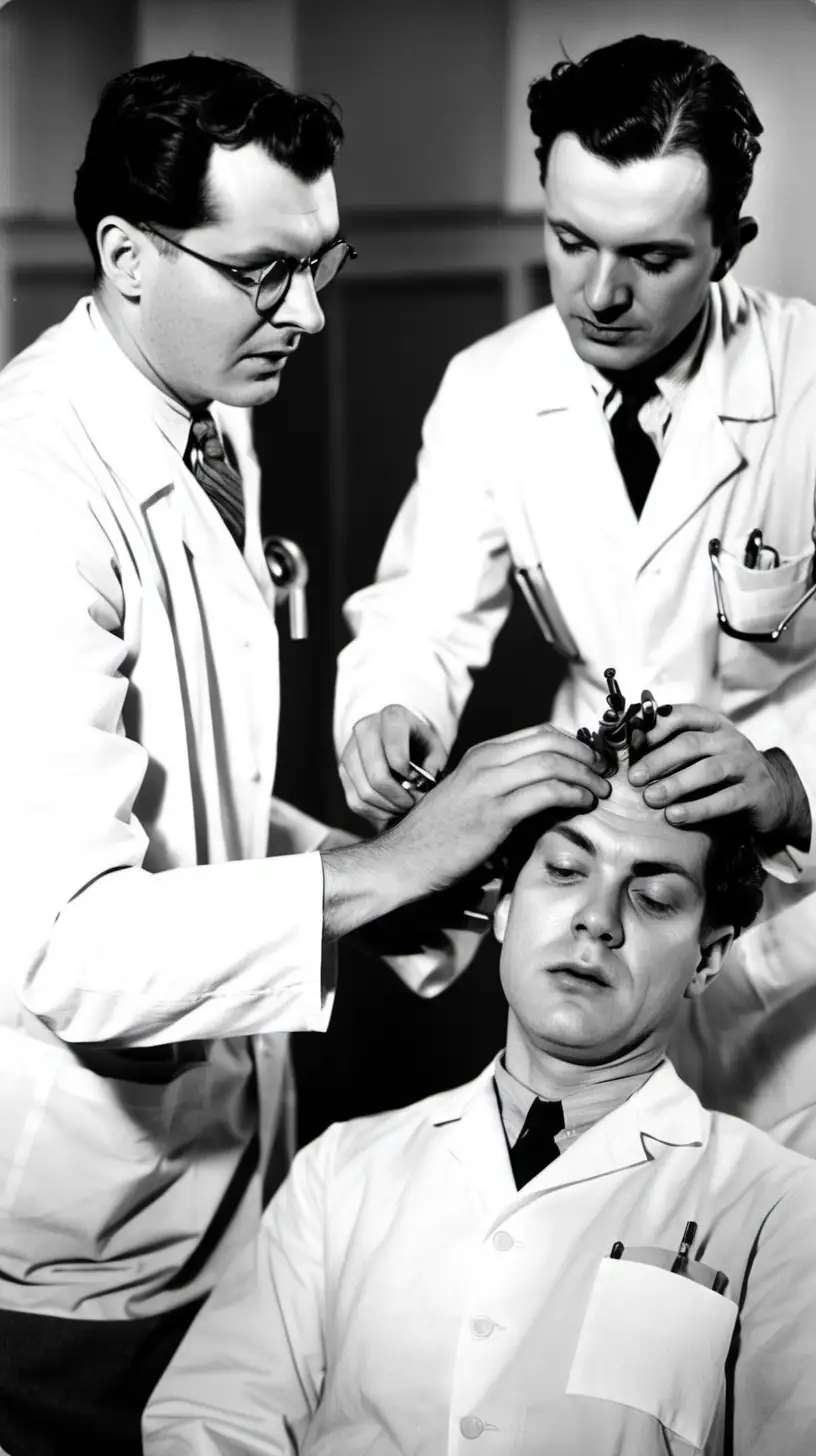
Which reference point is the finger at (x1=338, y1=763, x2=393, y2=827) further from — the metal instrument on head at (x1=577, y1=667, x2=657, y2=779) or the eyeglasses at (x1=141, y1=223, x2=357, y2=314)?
the eyeglasses at (x1=141, y1=223, x2=357, y2=314)

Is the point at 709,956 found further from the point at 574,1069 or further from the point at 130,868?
the point at 130,868

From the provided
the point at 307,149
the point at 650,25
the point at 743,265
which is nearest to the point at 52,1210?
the point at 307,149

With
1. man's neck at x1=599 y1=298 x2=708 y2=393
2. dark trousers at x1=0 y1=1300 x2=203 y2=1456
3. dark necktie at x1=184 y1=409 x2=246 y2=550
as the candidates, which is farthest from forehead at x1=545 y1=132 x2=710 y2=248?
dark trousers at x1=0 y1=1300 x2=203 y2=1456

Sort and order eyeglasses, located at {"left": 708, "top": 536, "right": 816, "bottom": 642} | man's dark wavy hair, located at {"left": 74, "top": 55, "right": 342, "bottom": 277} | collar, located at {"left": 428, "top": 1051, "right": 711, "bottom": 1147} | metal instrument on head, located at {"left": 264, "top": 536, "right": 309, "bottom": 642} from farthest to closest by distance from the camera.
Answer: metal instrument on head, located at {"left": 264, "top": 536, "right": 309, "bottom": 642}
eyeglasses, located at {"left": 708, "top": 536, "right": 816, "bottom": 642}
man's dark wavy hair, located at {"left": 74, "top": 55, "right": 342, "bottom": 277}
collar, located at {"left": 428, "top": 1051, "right": 711, "bottom": 1147}

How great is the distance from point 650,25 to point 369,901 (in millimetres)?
1200

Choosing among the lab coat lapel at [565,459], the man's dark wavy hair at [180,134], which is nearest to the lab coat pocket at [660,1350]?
the lab coat lapel at [565,459]

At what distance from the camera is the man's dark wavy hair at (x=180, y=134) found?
1.67 m

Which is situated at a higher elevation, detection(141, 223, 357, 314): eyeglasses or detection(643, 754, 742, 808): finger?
detection(141, 223, 357, 314): eyeglasses

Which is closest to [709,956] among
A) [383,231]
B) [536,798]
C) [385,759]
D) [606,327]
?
[536,798]

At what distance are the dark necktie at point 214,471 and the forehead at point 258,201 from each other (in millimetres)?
248

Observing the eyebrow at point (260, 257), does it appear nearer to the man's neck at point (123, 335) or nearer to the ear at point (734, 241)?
the man's neck at point (123, 335)

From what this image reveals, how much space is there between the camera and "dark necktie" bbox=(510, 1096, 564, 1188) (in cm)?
159

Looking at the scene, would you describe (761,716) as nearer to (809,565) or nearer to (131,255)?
(809,565)

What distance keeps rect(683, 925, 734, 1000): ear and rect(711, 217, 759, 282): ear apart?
764 millimetres
